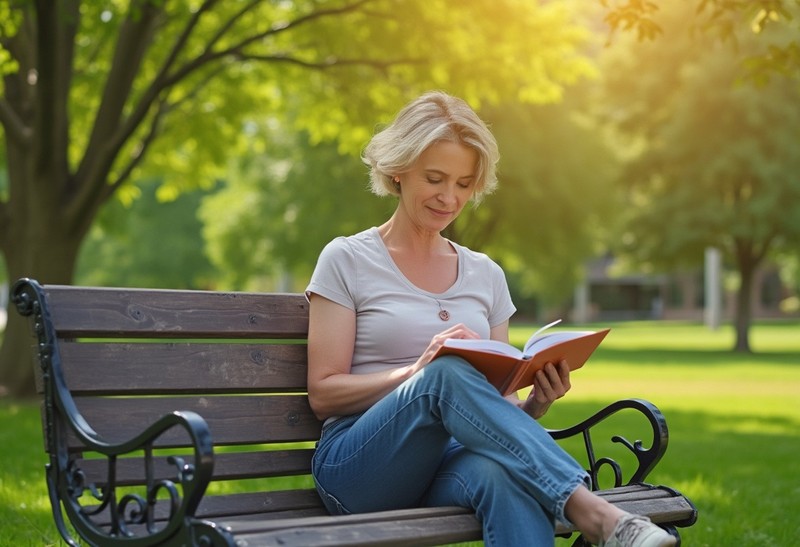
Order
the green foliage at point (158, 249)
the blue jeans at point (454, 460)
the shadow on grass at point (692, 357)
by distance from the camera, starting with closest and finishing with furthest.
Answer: the blue jeans at point (454, 460), the shadow on grass at point (692, 357), the green foliage at point (158, 249)

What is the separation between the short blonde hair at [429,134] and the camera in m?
3.83

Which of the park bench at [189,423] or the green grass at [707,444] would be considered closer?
the park bench at [189,423]

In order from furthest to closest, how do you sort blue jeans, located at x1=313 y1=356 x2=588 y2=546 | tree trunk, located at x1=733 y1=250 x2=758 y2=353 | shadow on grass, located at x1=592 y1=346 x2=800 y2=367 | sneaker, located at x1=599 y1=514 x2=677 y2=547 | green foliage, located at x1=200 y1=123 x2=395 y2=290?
tree trunk, located at x1=733 y1=250 x2=758 y2=353 < green foliage, located at x1=200 y1=123 x2=395 y2=290 < shadow on grass, located at x1=592 y1=346 x2=800 y2=367 < blue jeans, located at x1=313 y1=356 x2=588 y2=546 < sneaker, located at x1=599 y1=514 x2=677 y2=547

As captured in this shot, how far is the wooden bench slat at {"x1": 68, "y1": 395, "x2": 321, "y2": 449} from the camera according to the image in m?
3.58

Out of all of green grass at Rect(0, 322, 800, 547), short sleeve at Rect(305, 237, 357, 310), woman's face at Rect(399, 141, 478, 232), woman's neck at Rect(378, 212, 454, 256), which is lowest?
green grass at Rect(0, 322, 800, 547)

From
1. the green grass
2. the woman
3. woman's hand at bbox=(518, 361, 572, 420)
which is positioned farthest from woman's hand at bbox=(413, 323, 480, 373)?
the green grass

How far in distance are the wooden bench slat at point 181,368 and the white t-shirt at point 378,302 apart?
283 millimetres

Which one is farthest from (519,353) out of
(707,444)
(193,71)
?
(193,71)

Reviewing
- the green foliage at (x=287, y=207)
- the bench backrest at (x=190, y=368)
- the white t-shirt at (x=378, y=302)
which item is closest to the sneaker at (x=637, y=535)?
the white t-shirt at (x=378, y=302)

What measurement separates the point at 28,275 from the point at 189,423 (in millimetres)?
10282

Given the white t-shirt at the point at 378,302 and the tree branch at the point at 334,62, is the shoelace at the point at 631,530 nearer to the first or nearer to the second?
the white t-shirt at the point at 378,302

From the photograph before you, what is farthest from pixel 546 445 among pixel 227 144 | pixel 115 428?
pixel 227 144

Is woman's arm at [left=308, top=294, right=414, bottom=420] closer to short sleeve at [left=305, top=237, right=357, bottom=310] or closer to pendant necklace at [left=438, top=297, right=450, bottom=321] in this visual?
short sleeve at [left=305, top=237, right=357, bottom=310]

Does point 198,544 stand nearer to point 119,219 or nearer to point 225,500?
point 225,500
